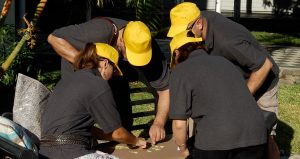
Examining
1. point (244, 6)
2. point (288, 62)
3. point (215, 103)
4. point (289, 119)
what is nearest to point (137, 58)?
point (215, 103)

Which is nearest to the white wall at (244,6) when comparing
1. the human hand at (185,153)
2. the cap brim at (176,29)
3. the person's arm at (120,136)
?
the cap brim at (176,29)

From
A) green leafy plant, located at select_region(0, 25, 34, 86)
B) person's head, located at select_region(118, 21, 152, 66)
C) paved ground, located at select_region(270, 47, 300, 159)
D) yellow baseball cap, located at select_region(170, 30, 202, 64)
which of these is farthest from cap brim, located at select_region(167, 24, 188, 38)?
paved ground, located at select_region(270, 47, 300, 159)

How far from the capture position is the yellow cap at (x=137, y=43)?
4.25 metres

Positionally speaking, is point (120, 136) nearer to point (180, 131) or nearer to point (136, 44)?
point (180, 131)

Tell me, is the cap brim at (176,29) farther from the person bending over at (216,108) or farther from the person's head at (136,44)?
the person bending over at (216,108)

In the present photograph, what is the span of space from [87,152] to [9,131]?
0.51m

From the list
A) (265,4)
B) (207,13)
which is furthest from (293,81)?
(265,4)

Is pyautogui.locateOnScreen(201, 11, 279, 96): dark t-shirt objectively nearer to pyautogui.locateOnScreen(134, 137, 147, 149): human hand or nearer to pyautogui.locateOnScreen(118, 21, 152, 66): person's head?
pyautogui.locateOnScreen(118, 21, 152, 66): person's head

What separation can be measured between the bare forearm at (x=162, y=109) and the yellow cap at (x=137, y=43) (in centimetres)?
44

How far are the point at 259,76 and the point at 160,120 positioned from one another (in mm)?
763

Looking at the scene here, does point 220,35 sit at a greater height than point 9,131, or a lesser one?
greater

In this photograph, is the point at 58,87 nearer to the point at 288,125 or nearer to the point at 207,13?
the point at 207,13

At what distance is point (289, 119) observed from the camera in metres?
7.59

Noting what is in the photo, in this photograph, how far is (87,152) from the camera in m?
3.82
